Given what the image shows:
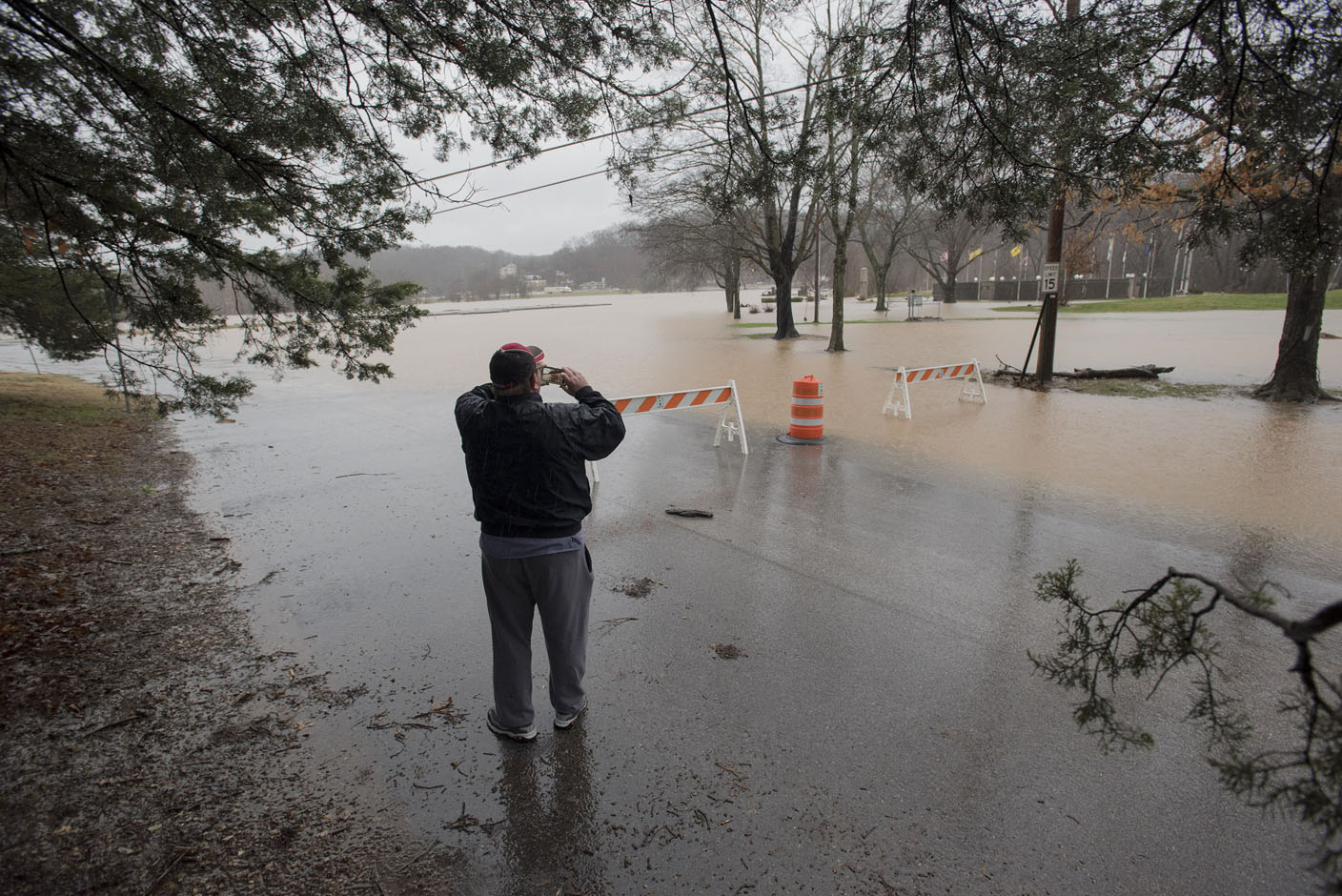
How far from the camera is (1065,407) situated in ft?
41.2

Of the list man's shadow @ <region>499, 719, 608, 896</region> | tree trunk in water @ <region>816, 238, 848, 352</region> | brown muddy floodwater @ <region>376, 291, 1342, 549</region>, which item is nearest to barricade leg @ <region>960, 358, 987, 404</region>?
brown muddy floodwater @ <region>376, 291, 1342, 549</region>

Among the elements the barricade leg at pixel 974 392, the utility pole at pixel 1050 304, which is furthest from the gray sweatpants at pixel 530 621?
the utility pole at pixel 1050 304

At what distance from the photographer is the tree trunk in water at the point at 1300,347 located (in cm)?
1220

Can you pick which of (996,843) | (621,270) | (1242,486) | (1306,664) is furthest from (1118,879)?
(621,270)

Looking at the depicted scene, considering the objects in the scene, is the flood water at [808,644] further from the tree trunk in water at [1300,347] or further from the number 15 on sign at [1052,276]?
the number 15 on sign at [1052,276]

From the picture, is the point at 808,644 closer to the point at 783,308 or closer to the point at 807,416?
the point at 807,416

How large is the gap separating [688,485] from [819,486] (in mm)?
1504

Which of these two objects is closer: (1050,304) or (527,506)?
(527,506)

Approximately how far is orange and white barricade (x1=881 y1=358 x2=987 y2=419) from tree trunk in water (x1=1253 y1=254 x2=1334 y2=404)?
490cm

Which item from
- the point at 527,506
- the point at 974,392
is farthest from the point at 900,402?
the point at 527,506

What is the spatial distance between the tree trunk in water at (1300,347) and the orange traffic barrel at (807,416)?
28.3 ft

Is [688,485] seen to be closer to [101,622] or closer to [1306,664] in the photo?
[101,622]

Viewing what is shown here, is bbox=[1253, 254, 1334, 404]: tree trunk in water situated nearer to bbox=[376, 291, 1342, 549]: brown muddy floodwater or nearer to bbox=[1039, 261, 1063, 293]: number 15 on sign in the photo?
bbox=[376, 291, 1342, 549]: brown muddy floodwater

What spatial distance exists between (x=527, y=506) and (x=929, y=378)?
35.0ft
